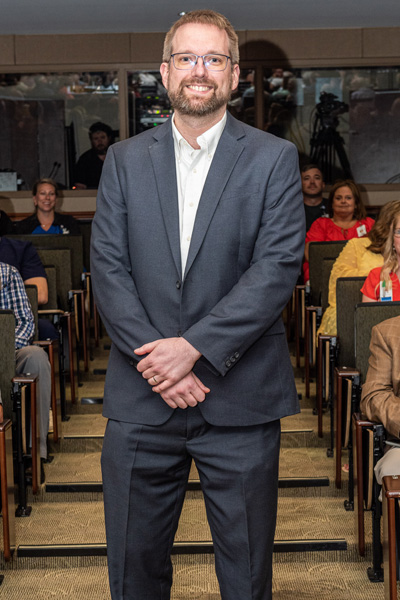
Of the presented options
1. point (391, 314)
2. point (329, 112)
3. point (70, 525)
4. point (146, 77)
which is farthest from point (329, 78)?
point (70, 525)

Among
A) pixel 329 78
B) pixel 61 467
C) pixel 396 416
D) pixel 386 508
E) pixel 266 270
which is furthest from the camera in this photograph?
pixel 329 78

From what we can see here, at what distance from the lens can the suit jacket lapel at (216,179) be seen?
1565 mm

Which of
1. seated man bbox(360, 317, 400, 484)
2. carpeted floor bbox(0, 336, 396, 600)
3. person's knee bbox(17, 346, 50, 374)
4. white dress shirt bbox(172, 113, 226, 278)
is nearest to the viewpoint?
white dress shirt bbox(172, 113, 226, 278)

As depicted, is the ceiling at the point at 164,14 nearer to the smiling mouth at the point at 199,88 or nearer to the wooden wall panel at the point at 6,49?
the wooden wall panel at the point at 6,49

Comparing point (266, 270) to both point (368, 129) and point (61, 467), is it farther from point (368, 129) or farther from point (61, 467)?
point (368, 129)

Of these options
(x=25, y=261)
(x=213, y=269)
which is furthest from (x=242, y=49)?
(x=213, y=269)

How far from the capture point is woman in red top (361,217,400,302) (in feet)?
10.7

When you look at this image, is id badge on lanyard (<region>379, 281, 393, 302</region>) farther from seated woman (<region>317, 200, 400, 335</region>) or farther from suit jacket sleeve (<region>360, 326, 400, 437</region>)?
suit jacket sleeve (<region>360, 326, 400, 437</region>)

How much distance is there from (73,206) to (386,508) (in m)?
6.04

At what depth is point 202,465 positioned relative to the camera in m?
1.59

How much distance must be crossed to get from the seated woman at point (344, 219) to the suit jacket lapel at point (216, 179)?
3.71 meters

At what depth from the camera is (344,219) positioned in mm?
5398

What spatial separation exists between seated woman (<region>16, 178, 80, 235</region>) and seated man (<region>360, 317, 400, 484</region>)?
11.7 ft

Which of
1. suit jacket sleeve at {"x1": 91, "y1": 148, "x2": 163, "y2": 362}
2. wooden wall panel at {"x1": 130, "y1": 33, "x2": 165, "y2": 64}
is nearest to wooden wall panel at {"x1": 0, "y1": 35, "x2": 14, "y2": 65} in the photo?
wooden wall panel at {"x1": 130, "y1": 33, "x2": 165, "y2": 64}
